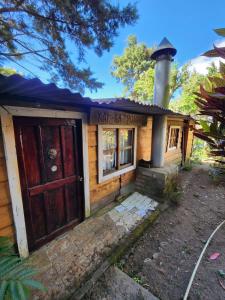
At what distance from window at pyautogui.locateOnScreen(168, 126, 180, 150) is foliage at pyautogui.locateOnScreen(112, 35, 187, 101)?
6774mm

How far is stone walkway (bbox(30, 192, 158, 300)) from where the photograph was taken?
1956mm

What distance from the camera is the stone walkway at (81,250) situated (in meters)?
1.96

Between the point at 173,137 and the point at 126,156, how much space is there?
3317mm

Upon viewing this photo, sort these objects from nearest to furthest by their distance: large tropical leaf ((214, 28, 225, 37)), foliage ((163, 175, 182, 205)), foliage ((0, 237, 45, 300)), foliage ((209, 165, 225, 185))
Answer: large tropical leaf ((214, 28, 225, 37)) → foliage ((209, 165, 225, 185)) → foliage ((0, 237, 45, 300)) → foliage ((163, 175, 182, 205))

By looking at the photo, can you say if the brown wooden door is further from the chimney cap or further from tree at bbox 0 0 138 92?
the chimney cap

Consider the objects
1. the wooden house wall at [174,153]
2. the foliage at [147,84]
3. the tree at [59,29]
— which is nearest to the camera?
the tree at [59,29]

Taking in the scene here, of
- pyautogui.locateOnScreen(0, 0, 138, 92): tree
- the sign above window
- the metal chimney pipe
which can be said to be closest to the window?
the metal chimney pipe

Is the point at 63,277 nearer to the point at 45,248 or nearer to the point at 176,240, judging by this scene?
the point at 45,248

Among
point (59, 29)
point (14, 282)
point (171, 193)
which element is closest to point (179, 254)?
point (171, 193)

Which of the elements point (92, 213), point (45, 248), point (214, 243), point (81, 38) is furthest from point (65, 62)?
point (214, 243)

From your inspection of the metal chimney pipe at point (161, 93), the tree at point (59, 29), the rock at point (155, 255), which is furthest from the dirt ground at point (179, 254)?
the tree at point (59, 29)

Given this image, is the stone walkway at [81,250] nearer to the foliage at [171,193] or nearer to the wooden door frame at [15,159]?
the wooden door frame at [15,159]

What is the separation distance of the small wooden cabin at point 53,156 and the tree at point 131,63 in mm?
13157

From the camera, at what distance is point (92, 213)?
3.28 metres
